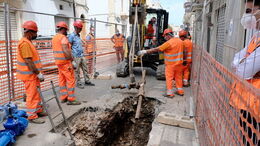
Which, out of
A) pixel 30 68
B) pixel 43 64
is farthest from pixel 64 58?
pixel 43 64

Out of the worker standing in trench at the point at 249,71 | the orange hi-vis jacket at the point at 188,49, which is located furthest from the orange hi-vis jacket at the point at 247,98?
the orange hi-vis jacket at the point at 188,49

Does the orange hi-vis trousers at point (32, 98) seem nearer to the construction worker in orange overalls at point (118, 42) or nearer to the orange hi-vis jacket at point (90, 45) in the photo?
the orange hi-vis jacket at point (90, 45)

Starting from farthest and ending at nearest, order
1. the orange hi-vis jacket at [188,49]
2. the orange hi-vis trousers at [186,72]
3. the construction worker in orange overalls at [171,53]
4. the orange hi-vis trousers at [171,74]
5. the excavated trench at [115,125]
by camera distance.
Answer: the orange hi-vis trousers at [186,72] → the orange hi-vis jacket at [188,49] → the orange hi-vis trousers at [171,74] → the construction worker in orange overalls at [171,53] → the excavated trench at [115,125]

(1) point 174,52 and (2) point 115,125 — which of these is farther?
(1) point 174,52

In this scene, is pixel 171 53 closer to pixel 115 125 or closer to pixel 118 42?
pixel 115 125

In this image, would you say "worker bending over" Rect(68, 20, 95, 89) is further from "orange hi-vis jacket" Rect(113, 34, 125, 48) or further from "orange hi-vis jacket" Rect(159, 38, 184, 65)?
"orange hi-vis jacket" Rect(113, 34, 125, 48)

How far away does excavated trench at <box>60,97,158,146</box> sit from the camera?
411 cm

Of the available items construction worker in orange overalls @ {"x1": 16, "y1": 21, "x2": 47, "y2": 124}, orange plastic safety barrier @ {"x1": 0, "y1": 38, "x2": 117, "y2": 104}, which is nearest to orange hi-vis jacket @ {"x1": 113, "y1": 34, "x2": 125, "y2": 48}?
orange plastic safety barrier @ {"x1": 0, "y1": 38, "x2": 117, "y2": 104}

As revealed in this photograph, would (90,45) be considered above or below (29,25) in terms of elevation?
below

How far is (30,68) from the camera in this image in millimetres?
3498

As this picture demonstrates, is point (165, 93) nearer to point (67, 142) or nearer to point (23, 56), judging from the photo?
point (67, 142)

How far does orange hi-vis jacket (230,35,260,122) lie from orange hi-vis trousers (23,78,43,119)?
335 centimetres

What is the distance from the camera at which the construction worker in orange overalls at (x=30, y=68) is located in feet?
11.2

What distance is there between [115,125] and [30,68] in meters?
2.33
